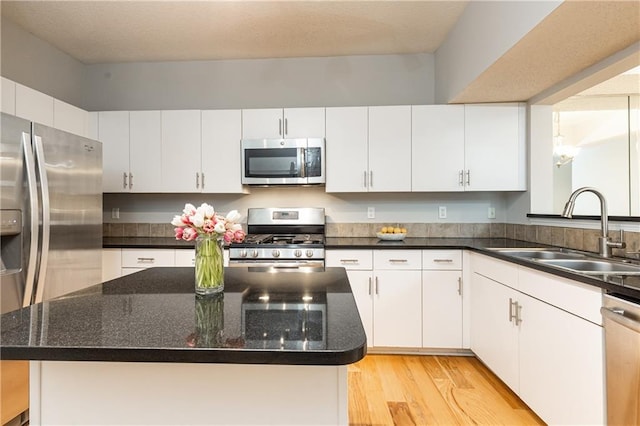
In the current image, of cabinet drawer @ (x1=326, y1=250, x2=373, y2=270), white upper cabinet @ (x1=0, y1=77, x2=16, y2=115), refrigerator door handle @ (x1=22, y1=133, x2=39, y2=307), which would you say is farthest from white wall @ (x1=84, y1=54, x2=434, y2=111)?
refrigerator door handle @ (x1=22, y1=133, x2=39, y2=307)

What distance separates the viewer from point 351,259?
2.88 metres

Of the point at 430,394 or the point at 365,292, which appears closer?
the point at 430,394

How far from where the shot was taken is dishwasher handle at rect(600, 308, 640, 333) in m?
1.26

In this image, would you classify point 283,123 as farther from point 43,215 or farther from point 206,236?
point 206,236

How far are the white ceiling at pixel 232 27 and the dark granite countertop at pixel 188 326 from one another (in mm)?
2143

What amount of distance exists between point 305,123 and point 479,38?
4.76ft

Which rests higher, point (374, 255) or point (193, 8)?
point (193, 8)

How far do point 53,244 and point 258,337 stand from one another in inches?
77.1

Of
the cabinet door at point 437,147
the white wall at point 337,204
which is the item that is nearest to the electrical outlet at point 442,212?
the white wall at point 337,204

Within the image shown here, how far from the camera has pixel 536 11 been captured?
5.65 ft

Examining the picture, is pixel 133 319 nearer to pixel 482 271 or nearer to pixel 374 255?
pixel 374 255

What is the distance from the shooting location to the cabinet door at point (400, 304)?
9.36 ft

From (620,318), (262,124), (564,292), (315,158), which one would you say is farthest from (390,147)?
(620,318)

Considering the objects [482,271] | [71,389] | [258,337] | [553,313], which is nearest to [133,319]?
[71,389]
